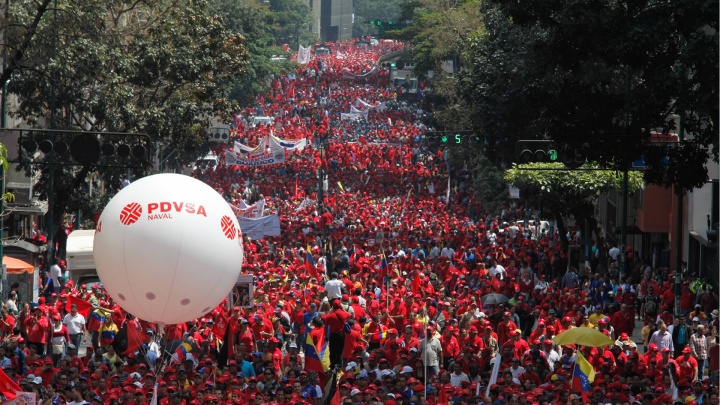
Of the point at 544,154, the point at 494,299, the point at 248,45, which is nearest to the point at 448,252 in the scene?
the point at 544,154

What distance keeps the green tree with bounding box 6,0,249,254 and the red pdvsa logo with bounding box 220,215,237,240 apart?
1534cm

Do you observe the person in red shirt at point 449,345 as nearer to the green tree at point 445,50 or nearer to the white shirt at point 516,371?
the white shirt at point 516,371

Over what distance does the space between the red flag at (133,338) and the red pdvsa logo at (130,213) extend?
18.5ft

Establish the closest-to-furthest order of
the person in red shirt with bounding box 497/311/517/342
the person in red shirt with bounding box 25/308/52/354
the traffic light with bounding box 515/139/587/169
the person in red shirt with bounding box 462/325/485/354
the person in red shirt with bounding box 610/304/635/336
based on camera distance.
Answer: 1. the person in red shirt with bounding box 462/325/485/354
2. the person in red shirt with bounding box 497/311/517/342
3. the person in red shirt with bounding box 25/308/52/354
4. the person in red shirt with bounding box 610/304/635/336
5. the traffic light with bounding box 515/139/587/169

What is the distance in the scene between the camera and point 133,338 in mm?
22500

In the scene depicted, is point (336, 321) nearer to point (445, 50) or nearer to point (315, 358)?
point (315, 358)

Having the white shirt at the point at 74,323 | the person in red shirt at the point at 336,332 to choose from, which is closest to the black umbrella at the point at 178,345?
the person in red shirt at the point at 336,332

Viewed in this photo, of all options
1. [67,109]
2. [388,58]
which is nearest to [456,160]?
[67,109]

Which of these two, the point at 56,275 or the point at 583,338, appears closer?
the point at 583,338

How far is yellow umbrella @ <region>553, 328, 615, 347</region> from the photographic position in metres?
20.5

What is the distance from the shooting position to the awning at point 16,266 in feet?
99.3

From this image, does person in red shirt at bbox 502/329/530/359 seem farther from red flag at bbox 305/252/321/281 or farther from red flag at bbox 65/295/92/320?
red flag at bbox 305/252/321/281

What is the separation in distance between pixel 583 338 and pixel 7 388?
763cm

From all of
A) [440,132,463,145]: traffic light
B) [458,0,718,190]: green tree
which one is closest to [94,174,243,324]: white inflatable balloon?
[458,0,718,190]: green tree
